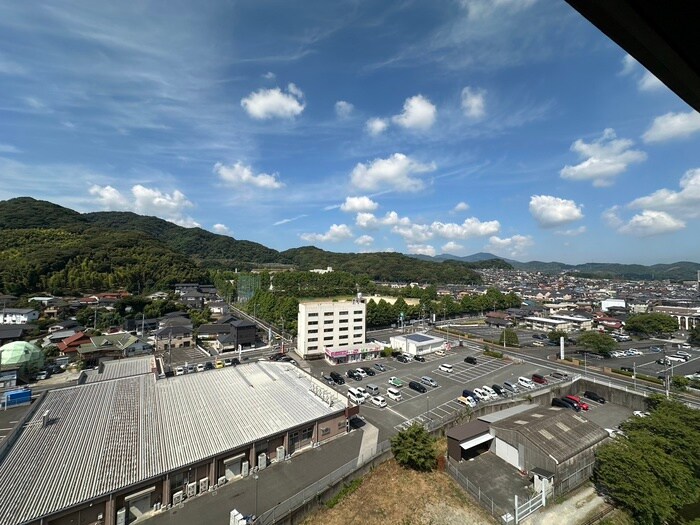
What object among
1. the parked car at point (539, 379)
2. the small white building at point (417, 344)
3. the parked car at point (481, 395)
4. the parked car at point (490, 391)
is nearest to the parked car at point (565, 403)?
the parked car at point (539, 379)

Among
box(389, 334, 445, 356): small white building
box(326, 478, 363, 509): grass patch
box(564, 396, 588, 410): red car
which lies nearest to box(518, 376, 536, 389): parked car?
box(564, 396, 588, 410): red car

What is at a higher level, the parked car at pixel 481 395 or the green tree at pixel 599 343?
the green tree at pixel 599 343

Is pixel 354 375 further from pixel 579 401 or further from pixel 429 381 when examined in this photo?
pixel 579 401

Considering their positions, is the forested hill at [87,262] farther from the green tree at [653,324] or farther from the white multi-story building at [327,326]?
the green tree at [653,324]

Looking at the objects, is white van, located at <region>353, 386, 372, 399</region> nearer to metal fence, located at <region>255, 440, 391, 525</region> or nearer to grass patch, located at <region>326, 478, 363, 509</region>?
metal fence, located at <region>255, 440, 391, 525</region>

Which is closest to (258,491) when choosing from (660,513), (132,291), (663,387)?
(660,513)

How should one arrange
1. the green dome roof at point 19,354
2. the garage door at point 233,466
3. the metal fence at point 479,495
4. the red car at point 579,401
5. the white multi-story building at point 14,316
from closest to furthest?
the metal fence at point 479,495 < the garage door at point 233,466 < the red car at point 579,401 < the green dome roof at point 19,354 < the white multi-story building at point 14,316

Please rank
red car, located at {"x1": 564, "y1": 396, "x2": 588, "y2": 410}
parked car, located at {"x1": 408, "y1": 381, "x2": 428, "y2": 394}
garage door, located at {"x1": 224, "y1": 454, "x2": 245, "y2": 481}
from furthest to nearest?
parked car, located at {"x1": 408, "y1": 381, "x2": 428, "y2": 394}, red car, located at {"x1": 564, "y1": 396, "x2": 588, "y2": 410}, garage door, located at {"x1": 224, "y1": 454, "x2": 245, "y2": 481}
